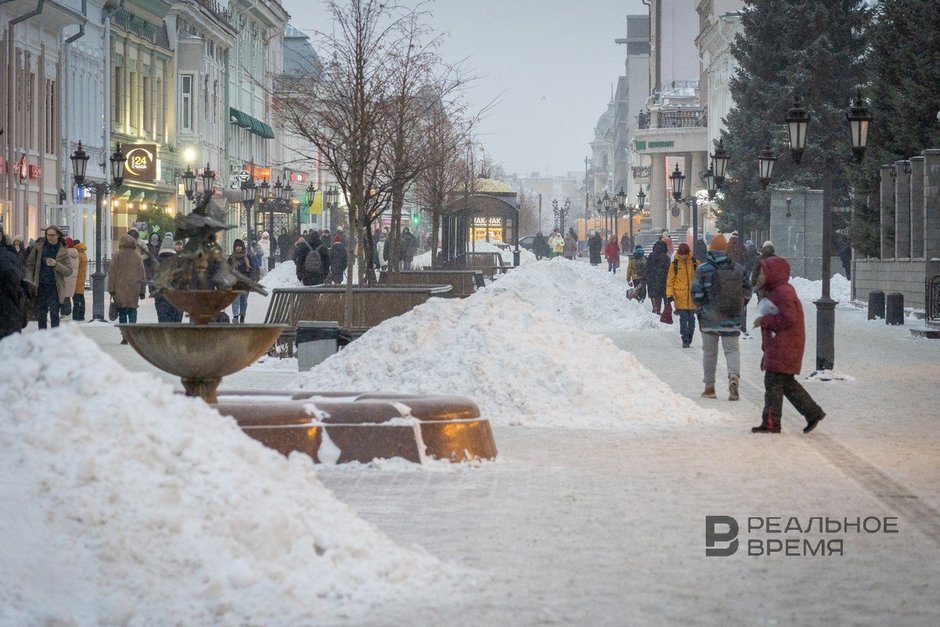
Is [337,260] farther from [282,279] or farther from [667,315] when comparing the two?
[667,315]

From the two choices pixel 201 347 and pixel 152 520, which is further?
pixel 201 347

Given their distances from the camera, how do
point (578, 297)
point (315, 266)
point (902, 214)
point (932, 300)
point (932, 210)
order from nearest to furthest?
point (932, 300), point (315, 266), point (932, 210), point (578, 297), point (902, 214)

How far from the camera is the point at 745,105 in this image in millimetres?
64750

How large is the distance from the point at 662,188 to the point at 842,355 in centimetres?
10757

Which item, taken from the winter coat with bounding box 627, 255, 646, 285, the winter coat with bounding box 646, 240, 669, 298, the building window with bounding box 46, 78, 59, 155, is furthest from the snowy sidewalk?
the building window with bounding box 46, 78, 59, 155

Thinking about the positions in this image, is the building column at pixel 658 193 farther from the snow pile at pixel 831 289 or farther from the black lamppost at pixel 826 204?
the black lamppost at pixel 826 204

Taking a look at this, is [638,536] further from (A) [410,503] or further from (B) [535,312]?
(B) [535,312]

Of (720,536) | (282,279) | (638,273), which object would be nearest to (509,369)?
(720,536)

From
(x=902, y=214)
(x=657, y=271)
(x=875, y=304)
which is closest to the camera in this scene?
(x=657, y=271)

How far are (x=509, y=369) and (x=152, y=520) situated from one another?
9227 millimetres

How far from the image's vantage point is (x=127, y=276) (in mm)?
28391

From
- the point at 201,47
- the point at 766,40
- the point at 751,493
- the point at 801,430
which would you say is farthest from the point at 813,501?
the point at 201,47

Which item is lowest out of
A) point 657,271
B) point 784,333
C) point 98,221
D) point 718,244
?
point 784,333

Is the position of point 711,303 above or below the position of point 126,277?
below
